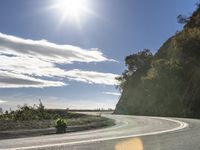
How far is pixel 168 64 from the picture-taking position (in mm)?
64000

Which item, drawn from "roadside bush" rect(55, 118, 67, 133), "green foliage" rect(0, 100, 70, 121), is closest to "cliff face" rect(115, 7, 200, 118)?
"green foliage" rect(0, 100, 70, 121)

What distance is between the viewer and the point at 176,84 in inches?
2415

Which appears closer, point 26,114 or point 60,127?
point 60,127

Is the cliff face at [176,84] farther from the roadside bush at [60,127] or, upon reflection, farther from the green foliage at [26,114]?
the roadside bush at [60,127]

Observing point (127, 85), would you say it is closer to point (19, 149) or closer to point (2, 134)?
point (2, 134)

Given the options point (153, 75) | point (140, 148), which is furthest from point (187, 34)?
point (140, 148)

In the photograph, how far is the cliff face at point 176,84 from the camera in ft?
181

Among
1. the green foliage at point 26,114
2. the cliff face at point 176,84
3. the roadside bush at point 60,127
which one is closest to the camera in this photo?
the roadside bush at point 60,127

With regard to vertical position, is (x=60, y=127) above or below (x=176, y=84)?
below

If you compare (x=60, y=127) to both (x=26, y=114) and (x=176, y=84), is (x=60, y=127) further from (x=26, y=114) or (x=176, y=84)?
(x=176, y=84)

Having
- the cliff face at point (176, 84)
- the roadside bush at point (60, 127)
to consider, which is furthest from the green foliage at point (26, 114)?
the cliff face at point (176, 84)

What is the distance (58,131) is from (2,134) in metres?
3.80

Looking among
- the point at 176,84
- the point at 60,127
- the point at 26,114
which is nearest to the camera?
the point at 60,127

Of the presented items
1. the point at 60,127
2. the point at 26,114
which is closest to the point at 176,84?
the point at 26,114
